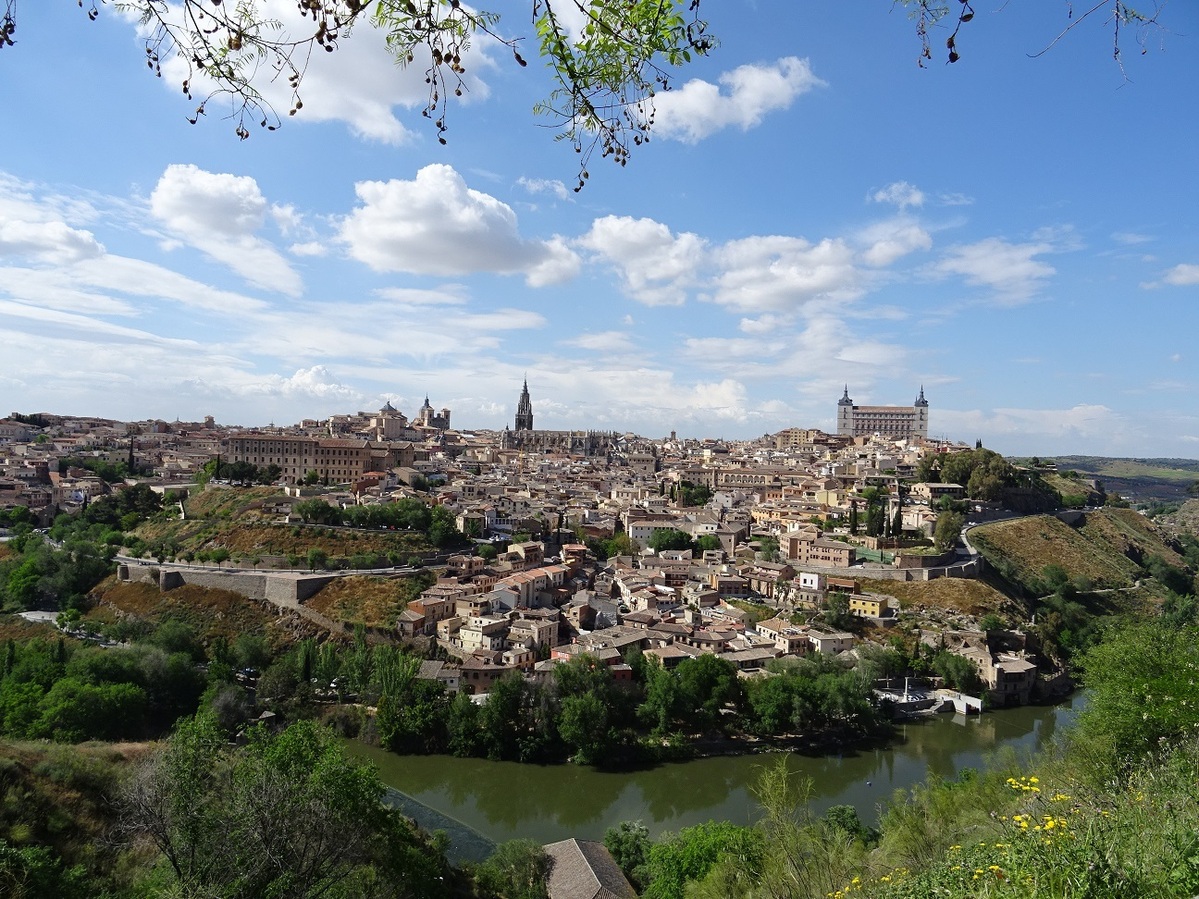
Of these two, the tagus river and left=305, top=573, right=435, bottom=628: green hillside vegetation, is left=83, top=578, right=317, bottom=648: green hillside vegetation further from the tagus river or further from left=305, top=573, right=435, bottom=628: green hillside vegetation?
the tagus river

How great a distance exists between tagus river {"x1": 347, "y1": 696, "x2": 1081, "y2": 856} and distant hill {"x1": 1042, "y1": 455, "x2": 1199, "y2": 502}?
→ 45.0 m

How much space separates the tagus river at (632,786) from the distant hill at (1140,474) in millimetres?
44951

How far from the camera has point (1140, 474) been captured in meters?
85.1

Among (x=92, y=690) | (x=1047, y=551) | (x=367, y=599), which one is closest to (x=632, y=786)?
(x=92, y=690)

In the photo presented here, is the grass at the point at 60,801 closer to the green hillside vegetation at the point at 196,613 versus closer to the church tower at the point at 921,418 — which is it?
the green hillside vegetation at the point at 196,613

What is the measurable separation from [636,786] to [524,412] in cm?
4873

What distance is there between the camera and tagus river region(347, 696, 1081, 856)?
11.0m

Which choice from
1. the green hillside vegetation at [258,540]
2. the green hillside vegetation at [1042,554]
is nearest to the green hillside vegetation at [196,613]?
the green hillside vegetation at [258,540]

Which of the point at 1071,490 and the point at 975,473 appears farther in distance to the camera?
the point at 1071,490

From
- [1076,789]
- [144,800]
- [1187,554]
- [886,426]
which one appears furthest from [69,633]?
[886,426]

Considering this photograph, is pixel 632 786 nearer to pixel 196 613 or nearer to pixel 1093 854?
pixel 1093 854

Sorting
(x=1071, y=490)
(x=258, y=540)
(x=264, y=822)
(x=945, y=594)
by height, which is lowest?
(x=945, y=594)

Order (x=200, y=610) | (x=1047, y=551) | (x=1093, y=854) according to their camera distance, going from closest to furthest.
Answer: (x=1093, y=854), (x=200, y=610), (x=1047, y=551)

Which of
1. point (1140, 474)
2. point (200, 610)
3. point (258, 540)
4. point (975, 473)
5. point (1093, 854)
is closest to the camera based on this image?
point (1093, 854)
